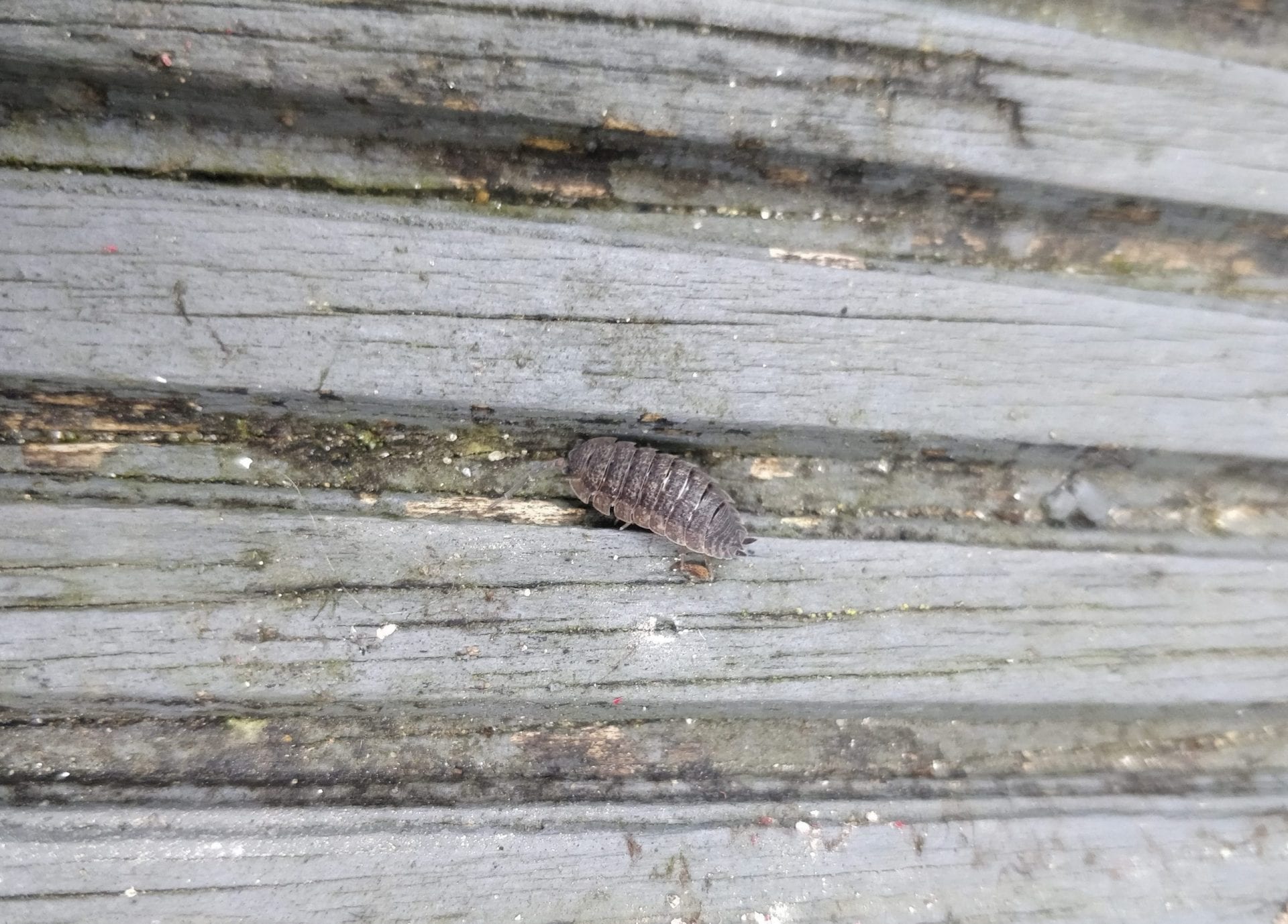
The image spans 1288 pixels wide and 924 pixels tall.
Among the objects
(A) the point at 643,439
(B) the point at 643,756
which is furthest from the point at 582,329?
(B) the point at 643,756

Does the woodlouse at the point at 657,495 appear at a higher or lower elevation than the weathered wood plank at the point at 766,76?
lower

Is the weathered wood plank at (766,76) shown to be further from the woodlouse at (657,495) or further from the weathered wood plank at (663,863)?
the weathered wood plank at (663,863)

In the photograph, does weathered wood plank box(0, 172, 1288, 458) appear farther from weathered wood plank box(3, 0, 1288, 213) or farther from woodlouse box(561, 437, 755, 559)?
weathered wood plank box(3, 0, 1288, 213)

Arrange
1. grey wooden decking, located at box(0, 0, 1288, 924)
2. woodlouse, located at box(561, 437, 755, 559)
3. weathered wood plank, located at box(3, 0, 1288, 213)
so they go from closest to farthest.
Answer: weathered wood plank, located at box(3, 0, 1288, 213), grey wooden decking, located at box(0, 0, 1288, 924), woodlouse, located at box(561, 437, 755, 559)

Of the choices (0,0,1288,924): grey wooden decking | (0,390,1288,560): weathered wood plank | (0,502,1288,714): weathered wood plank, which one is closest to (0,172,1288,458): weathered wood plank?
(0,0,1288,924): grey wooden decking

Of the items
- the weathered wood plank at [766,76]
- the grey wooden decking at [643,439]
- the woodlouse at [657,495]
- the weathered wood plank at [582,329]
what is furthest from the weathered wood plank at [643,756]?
the weathered wood plank at [766,76]

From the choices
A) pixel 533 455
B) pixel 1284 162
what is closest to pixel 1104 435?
pixel 1284 162
